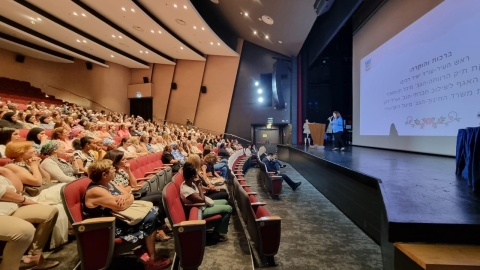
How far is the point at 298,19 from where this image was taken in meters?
6.91

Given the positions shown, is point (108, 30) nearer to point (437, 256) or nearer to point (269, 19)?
point (269, 19)

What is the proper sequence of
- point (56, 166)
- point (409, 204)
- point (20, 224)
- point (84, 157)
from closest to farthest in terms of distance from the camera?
point (20, 224)
point (409, 204)
point (56, 166)
point (84, 157)

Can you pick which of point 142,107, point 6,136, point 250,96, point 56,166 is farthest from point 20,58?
point 56,166

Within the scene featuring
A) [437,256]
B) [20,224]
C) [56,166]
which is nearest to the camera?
[437,256]

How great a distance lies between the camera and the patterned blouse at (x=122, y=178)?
7.78ft

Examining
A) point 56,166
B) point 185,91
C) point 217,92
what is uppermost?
point 185,91

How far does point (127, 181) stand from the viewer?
246cm

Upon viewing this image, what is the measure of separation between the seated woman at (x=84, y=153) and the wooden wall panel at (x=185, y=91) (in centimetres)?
955

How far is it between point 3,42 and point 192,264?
457 inches

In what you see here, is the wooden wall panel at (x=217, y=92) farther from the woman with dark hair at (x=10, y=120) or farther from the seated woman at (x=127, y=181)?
the seated woman at (x=127, y=181)

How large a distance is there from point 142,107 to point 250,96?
5.71 metres

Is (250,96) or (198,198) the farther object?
(250,96)

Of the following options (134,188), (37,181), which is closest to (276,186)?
(134,188)

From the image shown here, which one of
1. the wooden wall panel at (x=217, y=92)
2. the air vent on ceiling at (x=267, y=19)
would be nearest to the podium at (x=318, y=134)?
the air vent on ceiling at (x=267, y=19)
